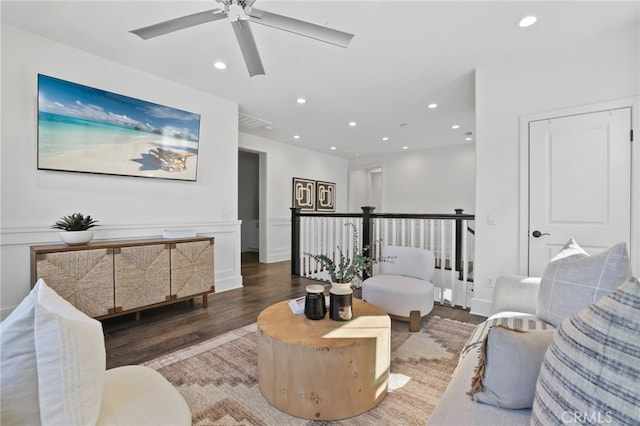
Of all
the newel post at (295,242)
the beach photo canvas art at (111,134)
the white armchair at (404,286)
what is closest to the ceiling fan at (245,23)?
the beach photo canvas art at (111,134)

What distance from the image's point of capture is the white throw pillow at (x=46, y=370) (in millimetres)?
644

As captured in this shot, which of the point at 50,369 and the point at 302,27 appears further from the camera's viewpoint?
the point at 302,27

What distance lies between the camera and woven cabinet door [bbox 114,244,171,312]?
258cm

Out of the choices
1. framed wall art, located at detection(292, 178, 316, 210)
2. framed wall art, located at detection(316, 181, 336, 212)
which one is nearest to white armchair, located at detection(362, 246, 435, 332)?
framed wall art, located at detection(292, 178, 316, 210)

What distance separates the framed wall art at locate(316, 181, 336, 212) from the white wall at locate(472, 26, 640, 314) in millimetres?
4589

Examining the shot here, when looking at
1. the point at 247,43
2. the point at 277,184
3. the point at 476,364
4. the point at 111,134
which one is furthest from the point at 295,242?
the point at 476,364

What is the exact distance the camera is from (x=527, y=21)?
2271mm

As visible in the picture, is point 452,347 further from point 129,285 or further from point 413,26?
point 129,285

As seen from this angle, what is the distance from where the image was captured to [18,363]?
653 mm

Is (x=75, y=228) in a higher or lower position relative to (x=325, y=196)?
→ lower

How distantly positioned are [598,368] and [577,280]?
3.20 ft

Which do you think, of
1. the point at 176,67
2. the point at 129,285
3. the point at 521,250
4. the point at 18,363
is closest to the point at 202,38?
the point at 176,67

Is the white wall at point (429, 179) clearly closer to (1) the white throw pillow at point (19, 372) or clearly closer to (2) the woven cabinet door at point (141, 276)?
(2) the woven cabinet door at point (141, 276)

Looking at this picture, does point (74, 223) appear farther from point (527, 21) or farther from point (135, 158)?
point (527, 21)
